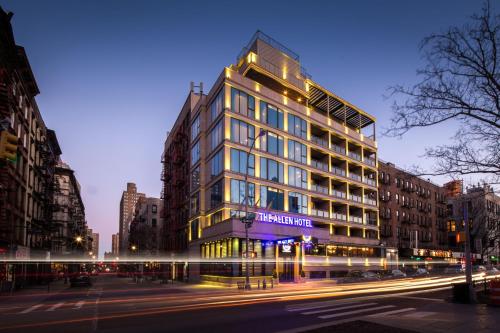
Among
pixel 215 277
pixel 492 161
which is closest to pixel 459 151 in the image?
pixel 492 161

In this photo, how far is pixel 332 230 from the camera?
61625 mm

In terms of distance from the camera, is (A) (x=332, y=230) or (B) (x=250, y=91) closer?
(B) (x=250, y=91)

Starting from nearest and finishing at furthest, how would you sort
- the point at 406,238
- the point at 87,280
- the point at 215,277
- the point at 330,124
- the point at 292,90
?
the point at 215,277 < the point at 87,280 < the point at 292,90 < the point at 330,124 < the point at 406,238

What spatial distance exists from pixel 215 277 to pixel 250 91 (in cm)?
2190

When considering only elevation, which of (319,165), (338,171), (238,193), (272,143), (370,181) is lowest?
(238,193)

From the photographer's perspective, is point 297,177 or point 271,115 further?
point 297,177

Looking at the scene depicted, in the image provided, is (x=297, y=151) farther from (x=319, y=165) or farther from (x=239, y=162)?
(x=239, y=162)

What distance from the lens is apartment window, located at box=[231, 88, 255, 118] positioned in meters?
48.8

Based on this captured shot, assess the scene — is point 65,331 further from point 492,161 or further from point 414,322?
point 492,161

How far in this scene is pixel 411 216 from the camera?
80312 mm

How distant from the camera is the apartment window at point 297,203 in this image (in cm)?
5341

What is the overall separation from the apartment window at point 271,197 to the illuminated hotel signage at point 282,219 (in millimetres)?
2546

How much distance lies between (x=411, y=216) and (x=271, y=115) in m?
42.2

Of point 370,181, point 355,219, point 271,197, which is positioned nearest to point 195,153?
point 271,197
